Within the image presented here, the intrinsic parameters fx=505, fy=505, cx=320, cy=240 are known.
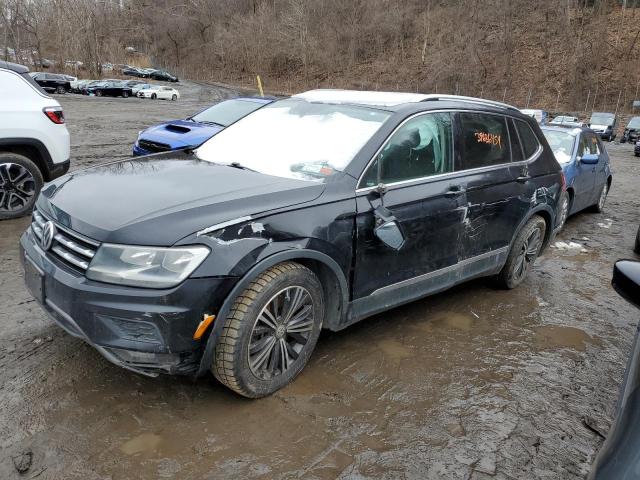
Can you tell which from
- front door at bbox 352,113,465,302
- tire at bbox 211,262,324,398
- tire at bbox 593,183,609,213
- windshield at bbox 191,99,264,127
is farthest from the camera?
windshield at bbox 191,99,264,127

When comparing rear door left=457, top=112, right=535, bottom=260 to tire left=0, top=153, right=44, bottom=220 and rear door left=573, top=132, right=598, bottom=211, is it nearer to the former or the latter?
rear door left=573, top=132, right=598, bottom=211

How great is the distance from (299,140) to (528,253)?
2.83 meters

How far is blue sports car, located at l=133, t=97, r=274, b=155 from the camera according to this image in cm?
830

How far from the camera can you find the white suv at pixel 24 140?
588 cm

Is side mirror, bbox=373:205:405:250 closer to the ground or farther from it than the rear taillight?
closer to the ground

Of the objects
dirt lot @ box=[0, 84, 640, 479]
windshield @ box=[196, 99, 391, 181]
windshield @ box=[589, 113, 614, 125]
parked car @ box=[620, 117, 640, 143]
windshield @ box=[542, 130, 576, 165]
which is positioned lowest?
parked car @ box=[620, 117, 640, 143]

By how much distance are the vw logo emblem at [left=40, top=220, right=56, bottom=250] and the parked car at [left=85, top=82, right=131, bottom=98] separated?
1681 inches

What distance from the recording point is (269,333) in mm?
2947

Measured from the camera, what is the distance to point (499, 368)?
12.1ft

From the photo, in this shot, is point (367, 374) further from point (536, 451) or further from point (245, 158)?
point (245, 158)

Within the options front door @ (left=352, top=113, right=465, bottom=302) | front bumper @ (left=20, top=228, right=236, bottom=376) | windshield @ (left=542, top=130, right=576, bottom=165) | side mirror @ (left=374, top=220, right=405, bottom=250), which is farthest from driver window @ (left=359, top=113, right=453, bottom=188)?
windshield @ (left=542, top=130, right=576, bottom=165)

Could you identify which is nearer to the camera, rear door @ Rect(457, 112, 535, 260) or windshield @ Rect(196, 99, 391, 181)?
windshield @ Rect(196, 99, 391, 181)

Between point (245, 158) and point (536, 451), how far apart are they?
2.64m

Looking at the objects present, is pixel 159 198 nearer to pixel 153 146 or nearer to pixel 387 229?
pixel 387 229
